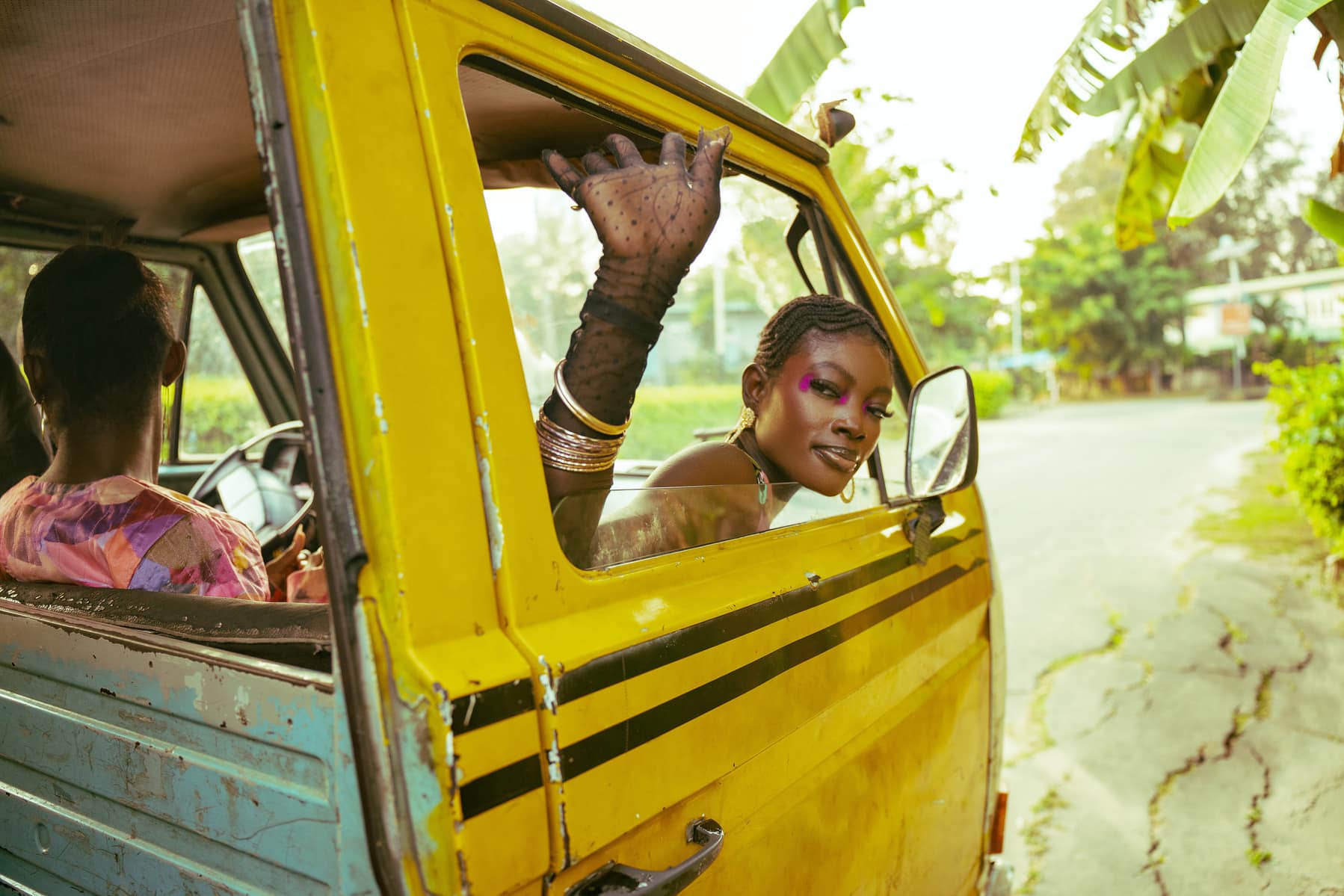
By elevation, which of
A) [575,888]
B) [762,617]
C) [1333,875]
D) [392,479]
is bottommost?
[1333,875]

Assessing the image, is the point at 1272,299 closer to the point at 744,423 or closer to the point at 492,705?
the point at 744,423

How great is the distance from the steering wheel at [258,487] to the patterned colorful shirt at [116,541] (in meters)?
1.55

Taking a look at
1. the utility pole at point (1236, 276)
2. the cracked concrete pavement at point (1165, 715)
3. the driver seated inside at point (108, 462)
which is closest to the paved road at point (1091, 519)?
the cracked concrete pavement at point (1165, 715)

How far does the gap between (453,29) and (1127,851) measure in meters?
3.64

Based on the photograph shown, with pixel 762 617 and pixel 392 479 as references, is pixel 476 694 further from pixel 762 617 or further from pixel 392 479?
pixel 762 617

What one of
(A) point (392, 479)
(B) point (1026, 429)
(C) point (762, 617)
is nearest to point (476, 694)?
(A) point (392, 479)

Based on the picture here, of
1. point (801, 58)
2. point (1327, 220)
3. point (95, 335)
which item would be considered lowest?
point (95, 335)

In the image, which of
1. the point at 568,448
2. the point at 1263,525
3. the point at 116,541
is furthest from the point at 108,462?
the point at 1263,525

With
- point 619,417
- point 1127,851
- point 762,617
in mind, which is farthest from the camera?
point 1127,851

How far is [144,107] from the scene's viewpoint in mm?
Answer: 1942

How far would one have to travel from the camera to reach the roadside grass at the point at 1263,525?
7.92 metres

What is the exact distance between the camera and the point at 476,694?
0.90m

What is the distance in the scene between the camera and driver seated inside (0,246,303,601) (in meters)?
1.58

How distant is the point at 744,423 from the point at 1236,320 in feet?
109
